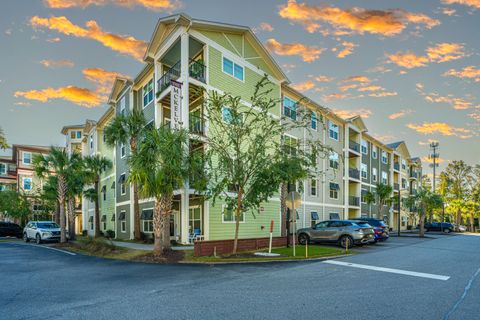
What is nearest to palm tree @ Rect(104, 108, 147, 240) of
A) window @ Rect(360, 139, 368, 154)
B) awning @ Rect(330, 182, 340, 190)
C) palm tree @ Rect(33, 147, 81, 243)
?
palm tree @ Rect(33, 147, 81, 243)

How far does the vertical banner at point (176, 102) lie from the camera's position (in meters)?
20.3

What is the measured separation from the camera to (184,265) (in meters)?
13.8

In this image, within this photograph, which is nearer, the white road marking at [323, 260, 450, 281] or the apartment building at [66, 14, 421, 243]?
the white road marking at [323, 260, 450, 281]

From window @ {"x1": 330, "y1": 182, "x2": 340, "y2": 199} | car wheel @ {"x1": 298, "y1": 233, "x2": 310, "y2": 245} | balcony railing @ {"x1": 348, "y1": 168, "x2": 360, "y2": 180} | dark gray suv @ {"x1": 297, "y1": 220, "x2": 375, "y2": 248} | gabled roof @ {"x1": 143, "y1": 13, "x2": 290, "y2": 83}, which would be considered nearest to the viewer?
dark gray suv @ {"x1": 297, "y1": 220, "x2": 375, "y2": 248}

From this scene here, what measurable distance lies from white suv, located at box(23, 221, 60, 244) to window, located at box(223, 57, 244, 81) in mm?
18311

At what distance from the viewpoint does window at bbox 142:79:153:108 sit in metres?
26.1

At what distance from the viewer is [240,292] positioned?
8.62m

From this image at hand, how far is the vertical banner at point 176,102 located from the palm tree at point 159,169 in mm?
4191

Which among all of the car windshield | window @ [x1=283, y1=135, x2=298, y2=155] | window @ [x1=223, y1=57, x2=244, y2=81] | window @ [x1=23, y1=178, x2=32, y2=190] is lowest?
the car windshield

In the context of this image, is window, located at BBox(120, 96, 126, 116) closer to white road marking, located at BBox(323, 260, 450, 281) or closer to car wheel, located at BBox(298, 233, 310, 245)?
car wheel, located at BBox(298, 233, 310, 245)

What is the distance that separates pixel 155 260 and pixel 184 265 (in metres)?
1.89

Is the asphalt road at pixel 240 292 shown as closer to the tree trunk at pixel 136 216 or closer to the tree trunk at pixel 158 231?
the tree trunk at pixel 158 231

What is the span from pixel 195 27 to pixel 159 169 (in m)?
10.6

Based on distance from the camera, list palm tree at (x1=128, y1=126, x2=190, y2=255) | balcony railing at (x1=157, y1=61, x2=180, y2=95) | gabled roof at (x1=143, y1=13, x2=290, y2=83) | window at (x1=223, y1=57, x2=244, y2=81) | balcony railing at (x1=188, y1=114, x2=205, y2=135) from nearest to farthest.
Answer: palm tree at (x1=128, y1=126, x2=190, y2=255) < gabled roof at (x1=143, y1=13, x2=290, y2=83) < balcony railing at (x1=188, y1=114, x2=205, y2=135) < balcony railing at (x1=157, y1=61, x2=180, y2=95) < window at (x1=223, y1=57, x2=244, y2=81)
